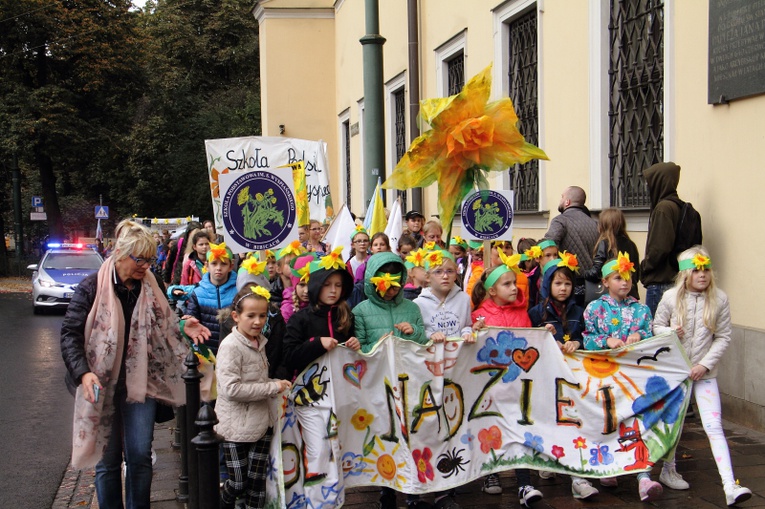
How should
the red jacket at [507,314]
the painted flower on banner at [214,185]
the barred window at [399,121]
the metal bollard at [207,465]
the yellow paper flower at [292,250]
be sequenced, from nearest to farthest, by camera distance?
the metal bollard at [207,465], the red jacket at [507,314], the yellow paper flower at [292,250], the painted flower on banner at [214,185], the barred window at [399,121]

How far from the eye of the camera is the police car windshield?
68.2 feet

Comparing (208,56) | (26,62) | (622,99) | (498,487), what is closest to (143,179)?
(208,56)

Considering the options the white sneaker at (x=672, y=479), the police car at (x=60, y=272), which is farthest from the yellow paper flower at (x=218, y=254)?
the police car at (x=60, y=272)

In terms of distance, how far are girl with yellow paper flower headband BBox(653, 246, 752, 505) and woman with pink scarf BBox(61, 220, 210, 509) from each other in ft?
10.7

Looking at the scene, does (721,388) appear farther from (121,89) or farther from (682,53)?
(121,89)

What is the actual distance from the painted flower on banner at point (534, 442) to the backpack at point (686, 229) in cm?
259

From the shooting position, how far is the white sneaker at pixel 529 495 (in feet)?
17.9

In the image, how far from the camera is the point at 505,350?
5793mm

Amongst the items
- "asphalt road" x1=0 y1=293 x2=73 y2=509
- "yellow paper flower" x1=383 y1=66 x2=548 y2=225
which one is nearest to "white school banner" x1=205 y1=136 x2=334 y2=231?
"asphalt road" x1=0 y1=293 x2=73 y2=509

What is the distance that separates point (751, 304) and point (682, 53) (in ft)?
8.29

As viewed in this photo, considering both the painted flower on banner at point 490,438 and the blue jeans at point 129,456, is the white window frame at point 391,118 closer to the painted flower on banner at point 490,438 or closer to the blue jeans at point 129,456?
the painted flower on banner at point 490,438

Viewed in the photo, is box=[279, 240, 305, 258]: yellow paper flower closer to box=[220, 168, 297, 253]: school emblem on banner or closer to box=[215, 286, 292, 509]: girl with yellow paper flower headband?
box=[220, 168, 297, 253]: school emblem on banner

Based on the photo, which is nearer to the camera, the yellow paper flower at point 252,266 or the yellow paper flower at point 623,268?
the yellow paper flower at point 623,268

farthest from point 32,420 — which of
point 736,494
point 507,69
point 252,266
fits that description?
Result: point 507,69
